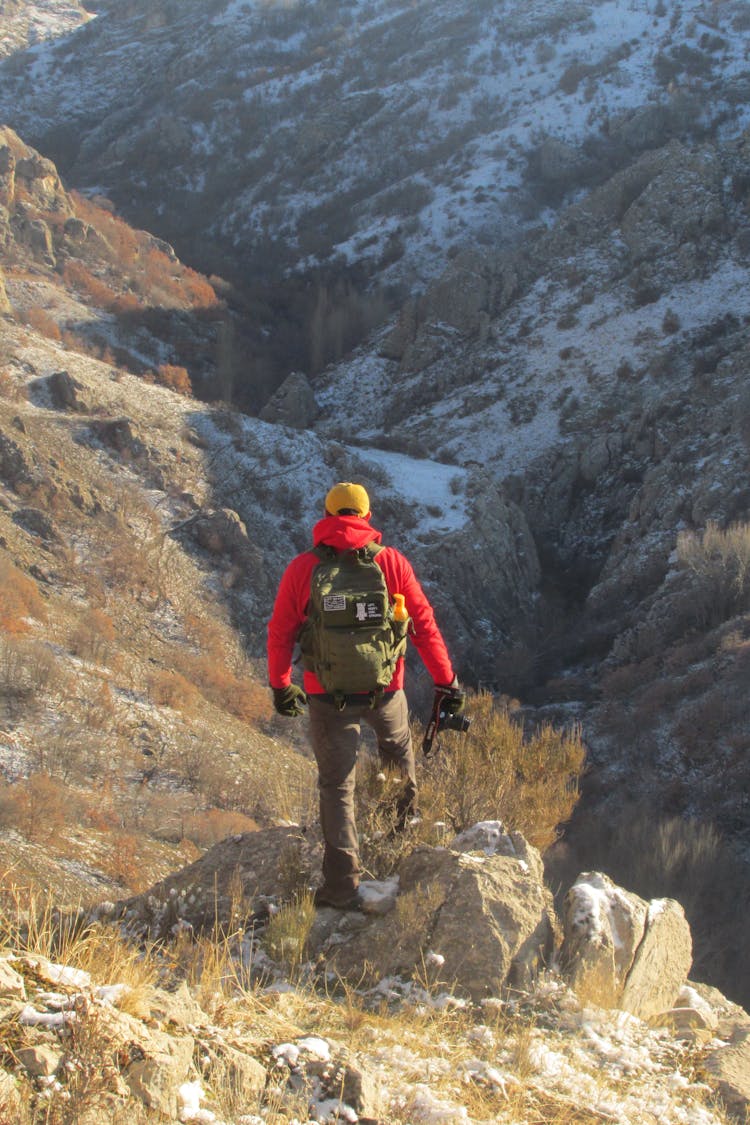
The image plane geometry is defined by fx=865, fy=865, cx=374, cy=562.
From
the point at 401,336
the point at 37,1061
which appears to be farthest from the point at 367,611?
the point at 401,336

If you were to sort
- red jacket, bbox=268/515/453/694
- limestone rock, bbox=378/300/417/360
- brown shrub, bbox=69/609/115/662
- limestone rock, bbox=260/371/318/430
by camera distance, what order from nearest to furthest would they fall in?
red jacket, bbox=268/515/453/694 → brown shrub, bbox=69/609/115/662 → limestone rock, bbox=260/371/318/430 → limestone rock, bbox=378/300/417/360

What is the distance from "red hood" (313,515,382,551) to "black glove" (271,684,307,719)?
643 millimetres

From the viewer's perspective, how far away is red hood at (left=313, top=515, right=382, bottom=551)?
11.4 ft

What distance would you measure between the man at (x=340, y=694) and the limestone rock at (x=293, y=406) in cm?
2531

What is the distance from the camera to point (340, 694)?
3.45 meters

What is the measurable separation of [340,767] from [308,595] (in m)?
0.74

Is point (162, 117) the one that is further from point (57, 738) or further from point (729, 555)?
point (57, 738)

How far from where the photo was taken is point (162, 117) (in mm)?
48656

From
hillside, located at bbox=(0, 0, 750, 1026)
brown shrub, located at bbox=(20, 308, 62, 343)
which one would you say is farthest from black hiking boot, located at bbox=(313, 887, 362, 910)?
brown shrub, located at bbox=(20, 308, 62, 343)

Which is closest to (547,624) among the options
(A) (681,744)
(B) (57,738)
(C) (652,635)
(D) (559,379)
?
(C) (652,635)

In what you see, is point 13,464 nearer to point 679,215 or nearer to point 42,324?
point 42,324

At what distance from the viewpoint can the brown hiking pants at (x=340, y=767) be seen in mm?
3611

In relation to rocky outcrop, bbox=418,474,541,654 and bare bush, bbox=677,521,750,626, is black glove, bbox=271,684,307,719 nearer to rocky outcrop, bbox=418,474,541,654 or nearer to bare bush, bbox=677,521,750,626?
rocky outcrop, bbox=418,474,541,654

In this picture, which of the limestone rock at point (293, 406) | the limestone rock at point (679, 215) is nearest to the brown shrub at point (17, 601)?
the limestone rock at point (293, 406)
